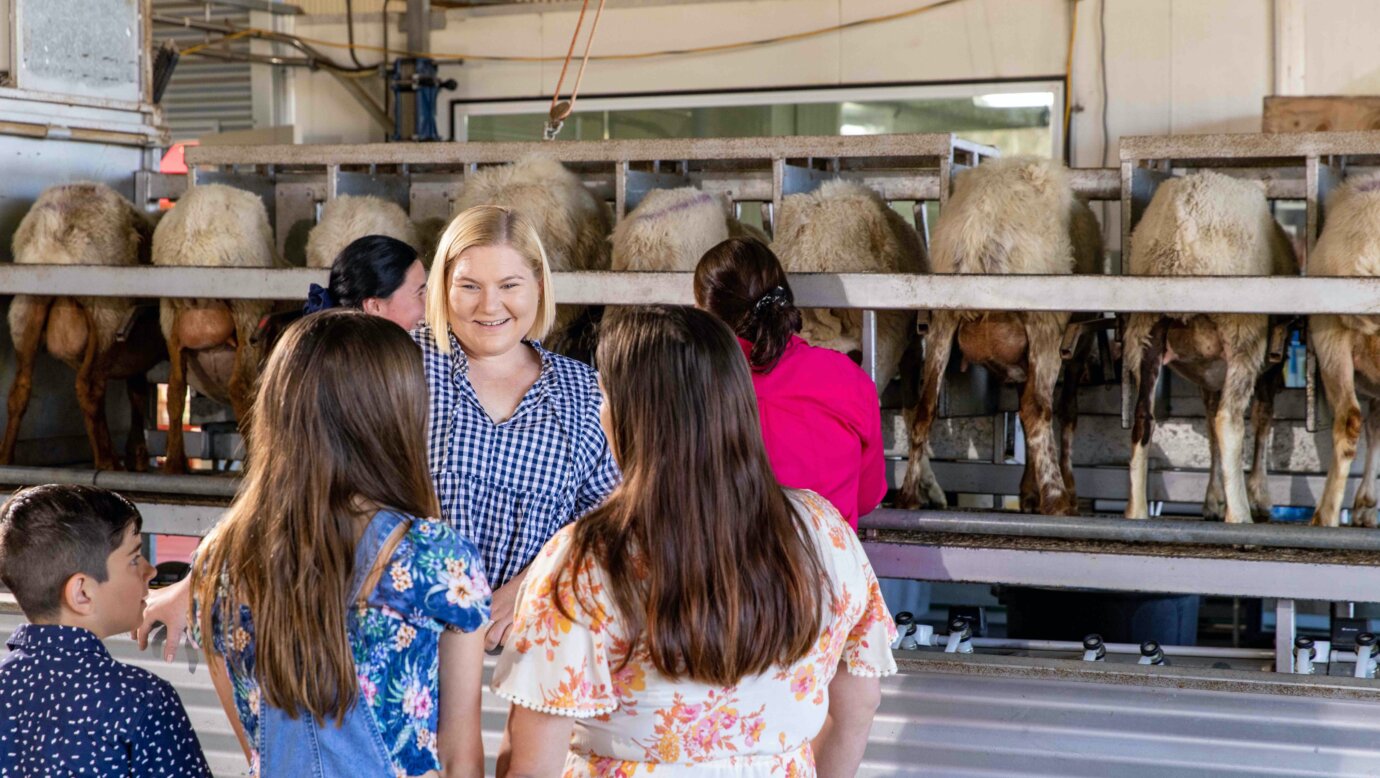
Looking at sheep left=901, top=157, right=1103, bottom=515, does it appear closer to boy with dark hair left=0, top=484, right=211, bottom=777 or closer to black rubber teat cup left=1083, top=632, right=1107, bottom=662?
black rubber teat cup left=1083, top=632, right=1107, bottom=662

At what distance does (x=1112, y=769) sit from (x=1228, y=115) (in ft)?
19.3

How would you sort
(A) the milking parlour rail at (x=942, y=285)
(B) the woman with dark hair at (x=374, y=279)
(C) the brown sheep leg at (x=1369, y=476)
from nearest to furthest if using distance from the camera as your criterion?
(B) the woman with dark hair at (x=374, y=279), (A) the milking parlour rail at (x=942, y=285), (C) the brown sheep leg at (x=1369, y=476)

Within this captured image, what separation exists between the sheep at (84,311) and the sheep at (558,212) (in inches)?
55.9

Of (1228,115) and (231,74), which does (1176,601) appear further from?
(231,74)

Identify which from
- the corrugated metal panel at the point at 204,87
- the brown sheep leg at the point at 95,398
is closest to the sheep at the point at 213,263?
the brown sheep leg at the point at 95,398

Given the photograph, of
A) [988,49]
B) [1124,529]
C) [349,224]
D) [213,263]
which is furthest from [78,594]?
[988,49]

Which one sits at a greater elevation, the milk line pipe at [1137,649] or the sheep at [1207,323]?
the sheep at [1207,323]

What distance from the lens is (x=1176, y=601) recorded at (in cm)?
544

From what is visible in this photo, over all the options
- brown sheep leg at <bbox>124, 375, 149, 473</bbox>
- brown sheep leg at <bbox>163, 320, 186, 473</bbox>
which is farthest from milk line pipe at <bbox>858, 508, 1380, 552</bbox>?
brown sheep leg at <bbox>124, 375, 149, 473</bbox>

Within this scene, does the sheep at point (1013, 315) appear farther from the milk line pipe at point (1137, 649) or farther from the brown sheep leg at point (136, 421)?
the brown sheep leg at point (136, 421)

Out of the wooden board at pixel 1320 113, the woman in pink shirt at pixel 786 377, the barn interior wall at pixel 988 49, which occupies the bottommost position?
the woman in pink shirt at pixel 786 377

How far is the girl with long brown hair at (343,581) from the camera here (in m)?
1.78

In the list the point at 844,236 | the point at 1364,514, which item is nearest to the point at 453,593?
the point at 844,236

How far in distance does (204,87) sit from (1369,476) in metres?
9.70
